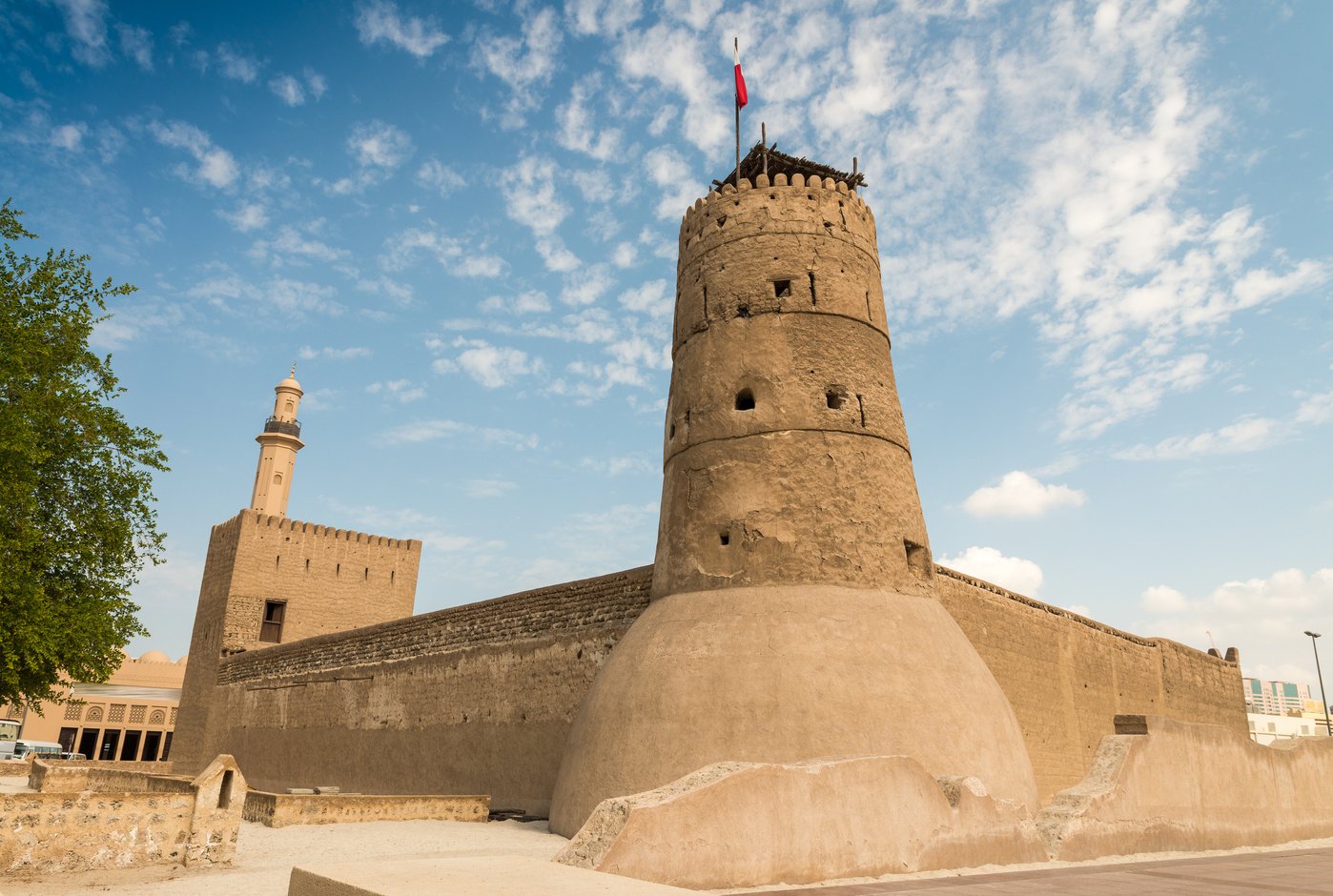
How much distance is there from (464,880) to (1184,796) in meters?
8.61

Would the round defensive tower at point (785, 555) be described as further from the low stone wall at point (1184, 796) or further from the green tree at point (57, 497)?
the green tree at point (57, 497)

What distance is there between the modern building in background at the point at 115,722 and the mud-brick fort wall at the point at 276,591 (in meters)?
12.8

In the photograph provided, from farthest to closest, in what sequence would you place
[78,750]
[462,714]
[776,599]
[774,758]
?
1. [78,750]
2. [462,714]
3. [776,599]
4. [774,758]

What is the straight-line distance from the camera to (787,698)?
8.73 meters

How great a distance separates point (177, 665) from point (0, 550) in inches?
1415

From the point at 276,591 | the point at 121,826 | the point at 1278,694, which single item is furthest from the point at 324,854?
the point at 1278,694

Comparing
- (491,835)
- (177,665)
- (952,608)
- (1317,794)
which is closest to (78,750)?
(177,665)

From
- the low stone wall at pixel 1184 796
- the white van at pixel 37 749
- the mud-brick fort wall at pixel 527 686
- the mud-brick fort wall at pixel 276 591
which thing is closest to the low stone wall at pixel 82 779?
the mud-brick fort wall at pixel 527 686

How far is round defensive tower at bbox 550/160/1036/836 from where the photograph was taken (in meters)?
8.81

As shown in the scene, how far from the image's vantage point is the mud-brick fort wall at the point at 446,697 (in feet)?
44.6

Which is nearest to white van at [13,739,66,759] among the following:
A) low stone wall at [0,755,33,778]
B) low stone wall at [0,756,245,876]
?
low stone wall at [0,755,33,778]

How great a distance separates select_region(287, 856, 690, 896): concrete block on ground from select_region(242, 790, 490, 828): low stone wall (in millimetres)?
6673

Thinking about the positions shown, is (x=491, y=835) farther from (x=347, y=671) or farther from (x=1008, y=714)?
(x=347, y=671)

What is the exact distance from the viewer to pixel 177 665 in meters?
42.2
